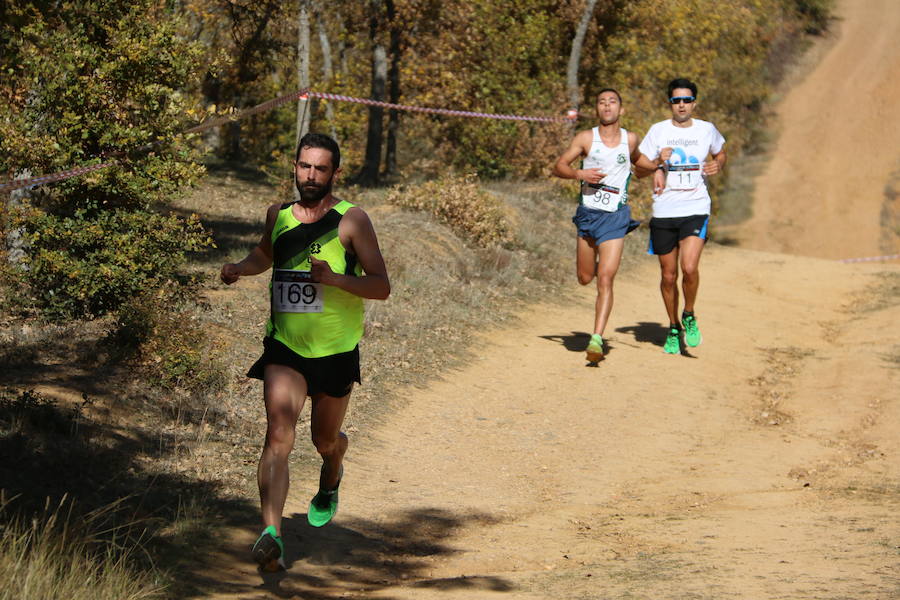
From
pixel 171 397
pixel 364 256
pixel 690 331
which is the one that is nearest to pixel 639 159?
pixel 690 331

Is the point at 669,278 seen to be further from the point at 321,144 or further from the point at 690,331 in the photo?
the point at 321,144

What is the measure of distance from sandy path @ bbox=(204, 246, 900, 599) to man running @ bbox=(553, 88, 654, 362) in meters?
0.82

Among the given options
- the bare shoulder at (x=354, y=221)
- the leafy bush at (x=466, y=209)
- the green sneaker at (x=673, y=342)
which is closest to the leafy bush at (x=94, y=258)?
the bare shoulder at (x=354, y=221)

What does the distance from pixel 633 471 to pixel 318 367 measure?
3202mm

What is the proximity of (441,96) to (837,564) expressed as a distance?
2124 centimetres

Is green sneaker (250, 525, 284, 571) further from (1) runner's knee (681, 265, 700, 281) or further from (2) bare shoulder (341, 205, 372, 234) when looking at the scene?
(1) runner's knee (681, 265, 700, 281)

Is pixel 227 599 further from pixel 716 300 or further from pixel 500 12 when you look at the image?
pixel 500 12

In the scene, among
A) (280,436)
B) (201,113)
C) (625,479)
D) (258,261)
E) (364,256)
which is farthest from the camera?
(201,113)

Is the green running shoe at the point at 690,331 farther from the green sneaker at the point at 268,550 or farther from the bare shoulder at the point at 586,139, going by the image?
the green sneaker at the point at 268,550

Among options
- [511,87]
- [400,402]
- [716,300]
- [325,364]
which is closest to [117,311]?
[400,402]

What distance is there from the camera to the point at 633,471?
24.5ft

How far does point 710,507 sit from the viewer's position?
21.2 ft

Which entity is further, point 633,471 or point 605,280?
point 605,280

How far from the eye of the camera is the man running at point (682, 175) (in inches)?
390
